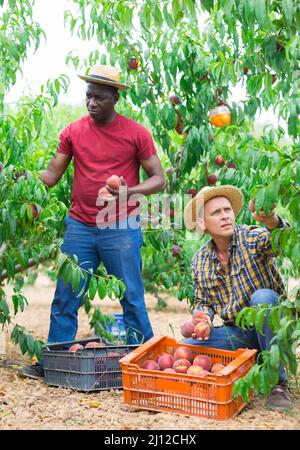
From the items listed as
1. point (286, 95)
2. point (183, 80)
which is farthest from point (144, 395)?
point (183, 80)

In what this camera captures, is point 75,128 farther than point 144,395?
Yes

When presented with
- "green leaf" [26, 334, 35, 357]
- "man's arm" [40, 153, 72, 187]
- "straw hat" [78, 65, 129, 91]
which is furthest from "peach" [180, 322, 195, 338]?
"straw hat" [78, 65, 129, 91]

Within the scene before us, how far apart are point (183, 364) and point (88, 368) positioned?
1.89 ft

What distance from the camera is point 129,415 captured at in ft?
10.8

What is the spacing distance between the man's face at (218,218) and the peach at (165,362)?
684 millimetres

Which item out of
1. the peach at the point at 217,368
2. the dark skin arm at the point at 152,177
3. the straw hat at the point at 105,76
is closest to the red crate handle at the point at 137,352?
the peach at the point at 217,368

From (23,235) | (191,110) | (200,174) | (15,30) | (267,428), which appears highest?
(15,30)

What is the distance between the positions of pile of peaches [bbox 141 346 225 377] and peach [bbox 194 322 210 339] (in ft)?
0.33

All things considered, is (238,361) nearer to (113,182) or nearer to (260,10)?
(113,182)

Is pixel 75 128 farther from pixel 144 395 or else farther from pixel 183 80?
pixel 144 395

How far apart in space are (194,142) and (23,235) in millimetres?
1372

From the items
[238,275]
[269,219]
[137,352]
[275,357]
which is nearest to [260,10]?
[269,219]

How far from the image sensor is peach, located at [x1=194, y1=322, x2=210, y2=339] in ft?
11.4

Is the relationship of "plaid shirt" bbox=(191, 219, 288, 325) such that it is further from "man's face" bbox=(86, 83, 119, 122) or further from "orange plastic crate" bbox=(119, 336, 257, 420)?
"man's face" bbox=(86, 83, 119, 122)
